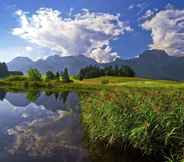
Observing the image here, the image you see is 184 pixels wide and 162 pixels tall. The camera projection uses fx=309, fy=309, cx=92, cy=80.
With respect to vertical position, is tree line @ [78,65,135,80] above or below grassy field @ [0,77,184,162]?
above

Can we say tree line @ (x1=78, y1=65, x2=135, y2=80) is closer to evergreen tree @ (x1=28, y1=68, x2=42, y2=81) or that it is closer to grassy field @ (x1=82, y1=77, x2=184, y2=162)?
evergreen tree @ (x1=28, y1=68, x2=42, y2=81)

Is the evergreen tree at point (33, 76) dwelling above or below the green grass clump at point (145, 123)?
above

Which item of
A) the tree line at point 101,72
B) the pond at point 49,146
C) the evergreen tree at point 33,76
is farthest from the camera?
the tree line at point 101,72

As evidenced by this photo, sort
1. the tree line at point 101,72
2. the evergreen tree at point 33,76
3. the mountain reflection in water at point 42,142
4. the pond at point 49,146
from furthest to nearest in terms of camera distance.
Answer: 1. the tree line at point 101,72
2. the evergreen tree at point 33,76
3. the mountain reflection in water at point 42,142
4. the pond at point 49,146

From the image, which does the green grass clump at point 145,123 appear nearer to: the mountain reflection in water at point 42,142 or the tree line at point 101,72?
the mountain reflection in water at point 42,142

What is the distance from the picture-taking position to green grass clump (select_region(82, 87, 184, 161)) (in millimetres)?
15561

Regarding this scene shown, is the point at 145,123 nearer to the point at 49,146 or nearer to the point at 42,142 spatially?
the point at 49,146

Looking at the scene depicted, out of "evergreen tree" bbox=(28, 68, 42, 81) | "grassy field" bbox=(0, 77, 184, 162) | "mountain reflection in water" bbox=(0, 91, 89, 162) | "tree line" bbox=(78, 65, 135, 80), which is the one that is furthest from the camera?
"tree line" bbox=(78, 65, 135, 80)

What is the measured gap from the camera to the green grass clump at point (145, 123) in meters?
15.6

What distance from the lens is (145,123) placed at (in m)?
15.9

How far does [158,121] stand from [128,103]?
3843mm

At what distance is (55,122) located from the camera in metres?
32.2

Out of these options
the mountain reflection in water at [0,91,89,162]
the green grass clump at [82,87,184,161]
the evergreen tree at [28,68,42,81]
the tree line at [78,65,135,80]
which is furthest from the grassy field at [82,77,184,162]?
the tree line at [78,65,135,80]

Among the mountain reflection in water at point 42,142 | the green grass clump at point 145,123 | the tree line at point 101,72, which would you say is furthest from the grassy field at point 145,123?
the tree line at point 101,72
